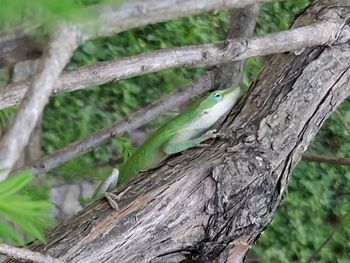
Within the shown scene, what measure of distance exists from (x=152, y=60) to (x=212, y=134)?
298 millimetres

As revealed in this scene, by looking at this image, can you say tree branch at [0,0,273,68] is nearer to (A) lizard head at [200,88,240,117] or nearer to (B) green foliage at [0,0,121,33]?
(B) green foliage at [0,0,121,33]

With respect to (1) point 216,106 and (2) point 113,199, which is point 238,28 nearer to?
(1) point 216,106

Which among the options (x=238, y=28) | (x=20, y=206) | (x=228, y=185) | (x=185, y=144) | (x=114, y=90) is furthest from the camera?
(x=114, y=90)

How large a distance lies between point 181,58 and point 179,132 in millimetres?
444

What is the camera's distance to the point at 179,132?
1475mm

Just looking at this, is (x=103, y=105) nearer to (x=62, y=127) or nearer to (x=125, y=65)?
(x=62, y=127)

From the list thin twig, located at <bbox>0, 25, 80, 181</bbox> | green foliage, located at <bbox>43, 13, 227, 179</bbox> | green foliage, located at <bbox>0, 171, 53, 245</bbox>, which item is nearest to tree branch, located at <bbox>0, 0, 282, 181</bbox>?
thin twig, located at <bbox>0, 25, 80, 181</bbox>

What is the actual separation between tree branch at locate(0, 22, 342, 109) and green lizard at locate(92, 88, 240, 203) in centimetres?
25

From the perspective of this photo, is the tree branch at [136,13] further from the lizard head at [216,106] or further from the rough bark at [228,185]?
the lizard head at [216,106]

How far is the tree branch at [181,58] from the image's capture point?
0.99 m

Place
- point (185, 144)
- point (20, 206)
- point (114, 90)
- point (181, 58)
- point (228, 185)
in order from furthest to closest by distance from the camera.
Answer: point (114, 90)
point (185, 144)
point (228, 185)
point (181, 58)
point (20, 206)

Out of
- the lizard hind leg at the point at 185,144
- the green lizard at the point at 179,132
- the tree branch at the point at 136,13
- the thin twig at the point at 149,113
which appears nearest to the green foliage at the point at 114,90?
the thin twig at the point at 149,113

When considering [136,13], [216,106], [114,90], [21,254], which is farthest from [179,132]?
[114,90]

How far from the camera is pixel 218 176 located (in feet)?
3.76
